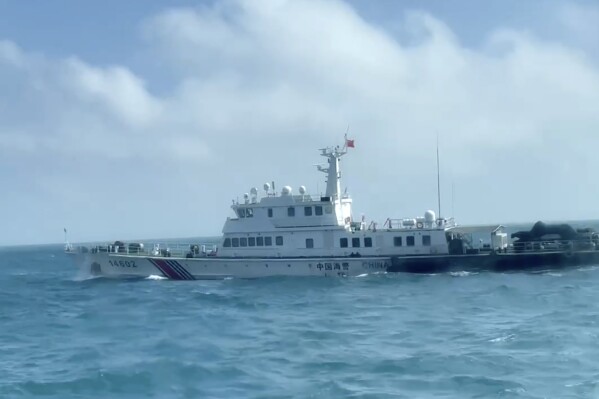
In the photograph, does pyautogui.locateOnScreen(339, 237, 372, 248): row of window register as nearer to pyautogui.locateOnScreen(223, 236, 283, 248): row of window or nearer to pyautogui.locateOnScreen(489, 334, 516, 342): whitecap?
pyautogui.locateOnScreen(223, 236, 283, 248): row of window

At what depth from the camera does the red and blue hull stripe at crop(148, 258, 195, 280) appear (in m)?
40.8

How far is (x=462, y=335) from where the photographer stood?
1989cm

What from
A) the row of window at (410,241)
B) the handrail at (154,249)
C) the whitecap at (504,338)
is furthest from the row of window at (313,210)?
the whitecap at (504,338)

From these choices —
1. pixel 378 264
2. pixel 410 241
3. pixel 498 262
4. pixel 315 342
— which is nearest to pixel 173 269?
pixel 378 264

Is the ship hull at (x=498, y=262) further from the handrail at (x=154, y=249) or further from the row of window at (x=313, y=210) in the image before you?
the handrail at (x=154, y=249)

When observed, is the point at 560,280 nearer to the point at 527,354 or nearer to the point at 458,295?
the point at 458,295

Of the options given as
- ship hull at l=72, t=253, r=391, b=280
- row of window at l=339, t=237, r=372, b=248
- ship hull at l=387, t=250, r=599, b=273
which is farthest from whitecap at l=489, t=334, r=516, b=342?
row of window at l=339, t=237, r=372, b=248

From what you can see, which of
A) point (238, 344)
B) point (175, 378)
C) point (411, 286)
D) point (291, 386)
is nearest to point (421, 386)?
point (291, 386)

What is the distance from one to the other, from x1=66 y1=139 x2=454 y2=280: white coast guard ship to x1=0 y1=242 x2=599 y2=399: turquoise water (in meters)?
4.00

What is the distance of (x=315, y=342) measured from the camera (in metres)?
19.8

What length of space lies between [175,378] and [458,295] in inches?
684

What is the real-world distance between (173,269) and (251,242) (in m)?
5.15

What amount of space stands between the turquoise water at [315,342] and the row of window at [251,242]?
5.16 m

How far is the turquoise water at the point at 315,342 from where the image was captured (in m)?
14.8
